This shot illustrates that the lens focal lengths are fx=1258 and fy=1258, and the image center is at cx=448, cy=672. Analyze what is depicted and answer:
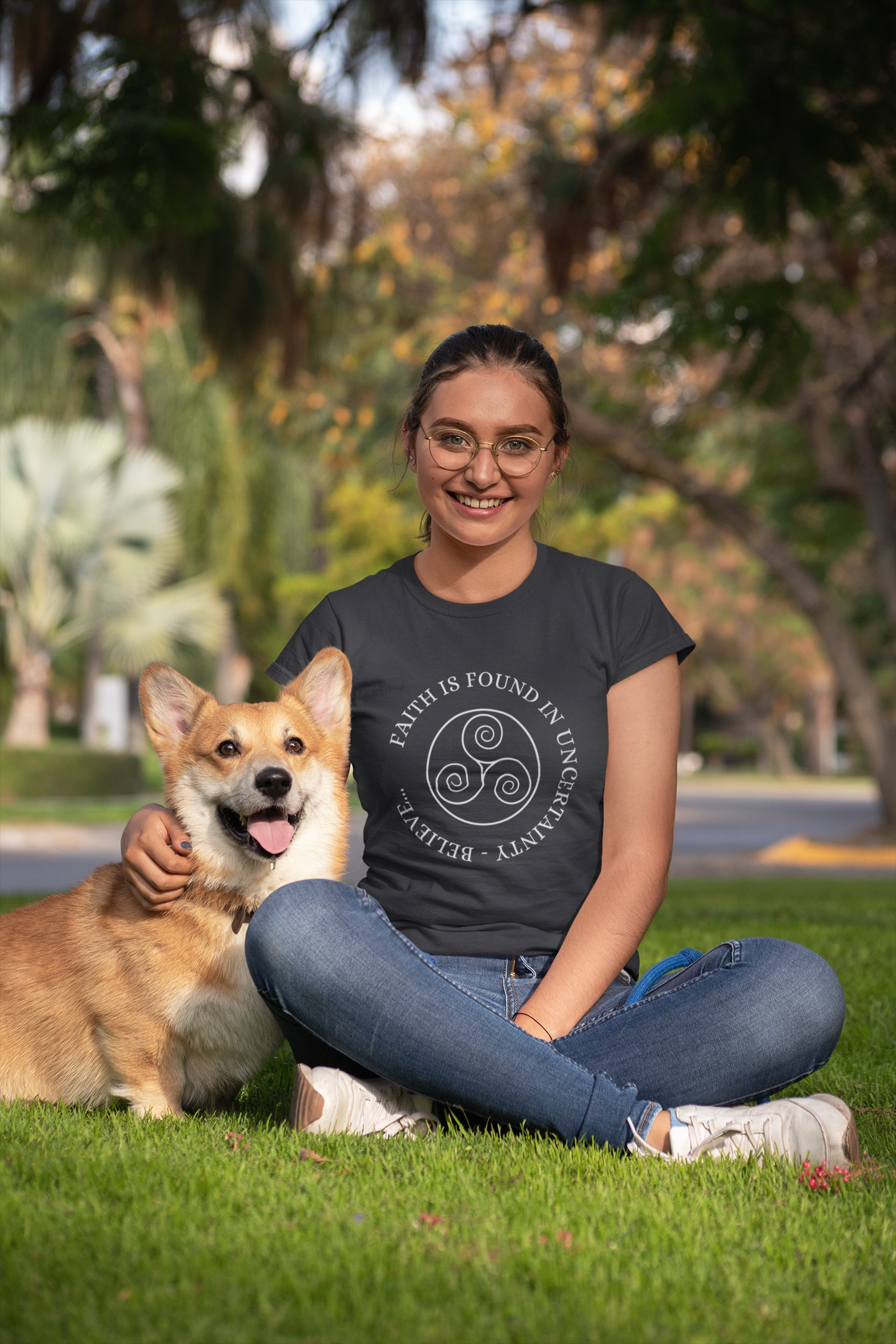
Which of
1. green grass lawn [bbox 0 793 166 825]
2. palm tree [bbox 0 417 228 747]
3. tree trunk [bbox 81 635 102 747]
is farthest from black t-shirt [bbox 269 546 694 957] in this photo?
tree trunk [bbox 81 635 102 747]

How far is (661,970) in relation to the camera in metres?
3.16

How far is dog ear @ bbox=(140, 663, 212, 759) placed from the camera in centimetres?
330

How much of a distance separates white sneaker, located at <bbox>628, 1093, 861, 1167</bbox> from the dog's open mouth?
1.07 meters

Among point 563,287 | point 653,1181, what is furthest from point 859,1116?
point 563,287

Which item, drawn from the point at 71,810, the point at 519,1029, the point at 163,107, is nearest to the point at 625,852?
the point at 519,1029

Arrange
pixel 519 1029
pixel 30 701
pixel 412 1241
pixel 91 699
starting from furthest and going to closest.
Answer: pixel 91 699, pixel 30 701, pixel 519 1029, pixel 412 1241

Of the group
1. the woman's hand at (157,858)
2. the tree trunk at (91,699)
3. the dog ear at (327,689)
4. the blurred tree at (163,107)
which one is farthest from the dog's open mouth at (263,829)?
the tree trunk at (91,699)

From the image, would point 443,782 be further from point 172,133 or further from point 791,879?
point 791,879

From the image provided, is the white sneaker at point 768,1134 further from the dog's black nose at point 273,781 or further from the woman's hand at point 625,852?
the dog's black nose at point 273,781

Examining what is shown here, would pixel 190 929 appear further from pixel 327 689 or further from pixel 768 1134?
pixel 768 1134

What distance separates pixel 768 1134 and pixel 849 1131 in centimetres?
18

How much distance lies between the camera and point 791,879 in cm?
1142

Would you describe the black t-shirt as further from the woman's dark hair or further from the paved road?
the paved road

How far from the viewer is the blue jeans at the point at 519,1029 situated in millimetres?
2680
